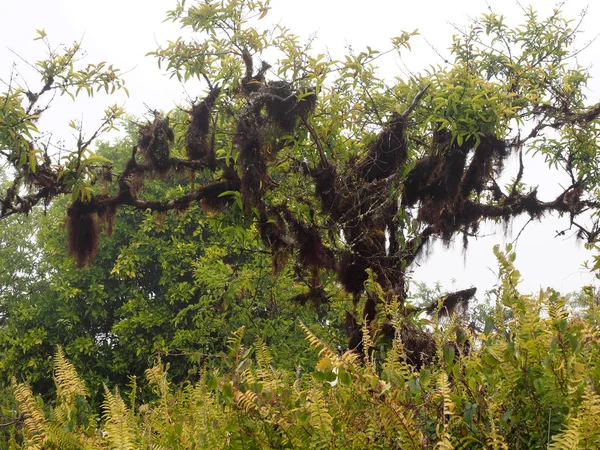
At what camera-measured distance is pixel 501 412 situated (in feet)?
9.48

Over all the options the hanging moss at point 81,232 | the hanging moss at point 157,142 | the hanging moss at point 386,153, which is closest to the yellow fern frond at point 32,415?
the hanging moss at point 81,232

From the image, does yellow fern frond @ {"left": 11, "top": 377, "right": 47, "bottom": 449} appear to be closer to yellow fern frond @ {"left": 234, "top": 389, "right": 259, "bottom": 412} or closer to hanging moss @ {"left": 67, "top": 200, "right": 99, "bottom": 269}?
yellow fern frond @ {"left": 234, "top": 389, "right": 259, "bottom": 412}

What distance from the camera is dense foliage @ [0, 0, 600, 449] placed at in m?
2.84

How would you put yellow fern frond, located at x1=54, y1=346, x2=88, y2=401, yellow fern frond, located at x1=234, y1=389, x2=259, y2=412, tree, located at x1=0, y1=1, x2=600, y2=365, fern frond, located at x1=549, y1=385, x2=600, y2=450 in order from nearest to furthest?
fern frond, located at x1=549, y1=385, x2=600, y2=450
yellow fern frond, located at x1=234, y1=389, x2=259, y2=412
yellow fern frond, located at x1=54, y1=346, x2=88, y2=401
tree, located at x1=0, y1=1, x2=600, y2=365

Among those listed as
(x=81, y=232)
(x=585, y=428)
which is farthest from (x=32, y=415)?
(x=585, y=428)

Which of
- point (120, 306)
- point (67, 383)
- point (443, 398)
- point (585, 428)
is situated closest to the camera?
point (585, 428)

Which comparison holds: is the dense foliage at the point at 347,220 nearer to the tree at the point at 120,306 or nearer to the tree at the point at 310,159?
the tree at the point at 310,159

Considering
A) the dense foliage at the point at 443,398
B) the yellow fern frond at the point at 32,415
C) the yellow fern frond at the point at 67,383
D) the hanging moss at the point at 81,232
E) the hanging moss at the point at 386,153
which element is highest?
the hanging moss at the point at 386,153

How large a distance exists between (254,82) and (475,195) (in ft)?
12.8

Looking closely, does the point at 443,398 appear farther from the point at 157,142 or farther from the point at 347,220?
the point at 157,142

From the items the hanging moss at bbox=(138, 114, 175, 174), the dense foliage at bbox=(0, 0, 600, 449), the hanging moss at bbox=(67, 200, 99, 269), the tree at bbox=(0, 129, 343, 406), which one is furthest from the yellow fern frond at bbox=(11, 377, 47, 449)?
the tree at bbox=(0, 129, 343, 406)

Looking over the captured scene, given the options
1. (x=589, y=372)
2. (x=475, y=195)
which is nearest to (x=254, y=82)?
(x=475, y=195)

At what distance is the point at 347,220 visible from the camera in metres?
6.36

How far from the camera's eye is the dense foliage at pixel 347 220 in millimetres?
2838
